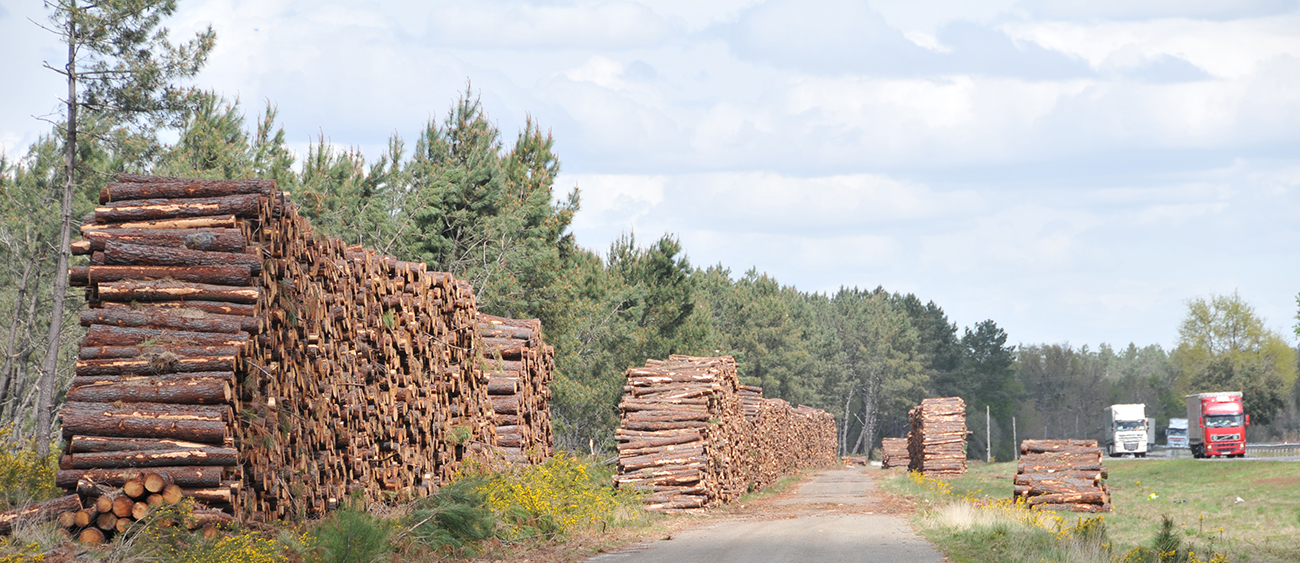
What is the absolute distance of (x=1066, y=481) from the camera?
79.6ft

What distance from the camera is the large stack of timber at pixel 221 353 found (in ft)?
30.3

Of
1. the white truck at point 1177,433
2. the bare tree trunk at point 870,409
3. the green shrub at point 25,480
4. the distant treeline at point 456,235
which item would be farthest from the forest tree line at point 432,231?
the bare tree trunk at point 870,409

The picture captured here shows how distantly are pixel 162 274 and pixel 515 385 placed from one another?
9053 mm

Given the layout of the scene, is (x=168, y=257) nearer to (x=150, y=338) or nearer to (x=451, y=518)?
(x=150, y=338)

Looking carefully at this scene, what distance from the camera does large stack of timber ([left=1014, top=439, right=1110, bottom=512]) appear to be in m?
24.1

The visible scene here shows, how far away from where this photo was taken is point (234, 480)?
9.65 metres

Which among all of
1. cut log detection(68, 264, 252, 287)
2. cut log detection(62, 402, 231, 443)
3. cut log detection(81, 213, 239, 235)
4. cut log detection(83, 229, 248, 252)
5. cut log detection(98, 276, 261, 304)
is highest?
cut log detection(81, 213, 239, 235)

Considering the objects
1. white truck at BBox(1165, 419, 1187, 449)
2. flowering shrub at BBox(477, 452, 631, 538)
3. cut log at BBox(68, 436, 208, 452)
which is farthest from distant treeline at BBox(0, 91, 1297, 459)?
white truck at BBox(1165, 419, 1187, 449)

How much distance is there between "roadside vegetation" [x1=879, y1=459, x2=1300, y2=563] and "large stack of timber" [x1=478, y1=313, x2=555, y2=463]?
22.1 ft

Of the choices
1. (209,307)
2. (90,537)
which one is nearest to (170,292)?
(209,307)

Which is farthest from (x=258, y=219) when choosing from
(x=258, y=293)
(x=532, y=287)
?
(x=532, y=287)

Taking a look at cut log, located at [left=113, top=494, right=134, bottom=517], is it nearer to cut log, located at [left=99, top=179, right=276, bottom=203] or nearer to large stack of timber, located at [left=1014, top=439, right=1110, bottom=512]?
cut log, located at [left=99, top=179, right=276, bottom=203]

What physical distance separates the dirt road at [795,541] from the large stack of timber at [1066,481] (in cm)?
344

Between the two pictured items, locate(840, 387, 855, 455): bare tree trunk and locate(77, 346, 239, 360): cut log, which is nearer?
locate(77, 346, 239, 360): cut log
